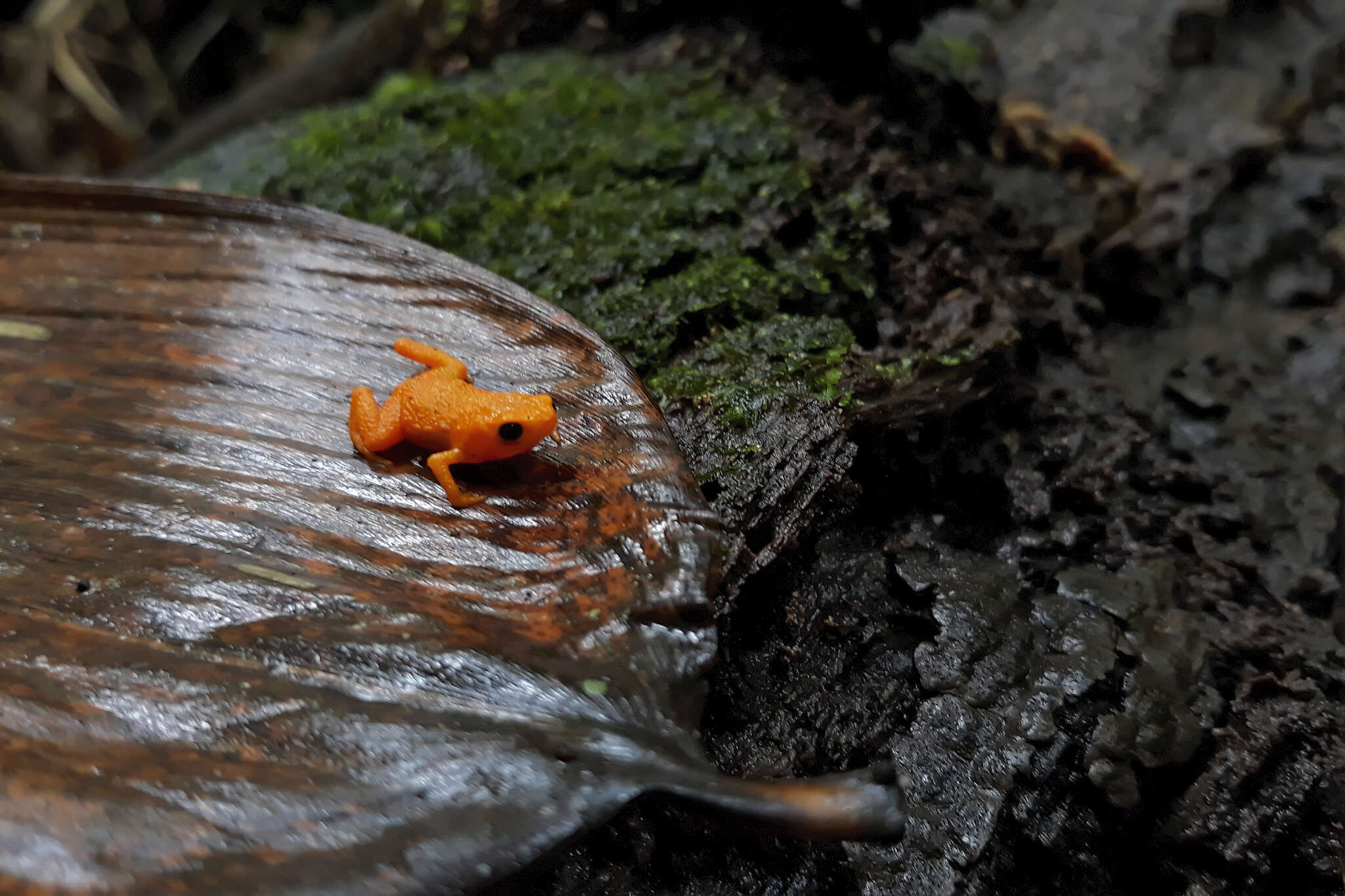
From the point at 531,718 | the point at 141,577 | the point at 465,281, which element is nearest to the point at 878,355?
the point at 465,281

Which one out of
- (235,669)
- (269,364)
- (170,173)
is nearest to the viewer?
(235,669)

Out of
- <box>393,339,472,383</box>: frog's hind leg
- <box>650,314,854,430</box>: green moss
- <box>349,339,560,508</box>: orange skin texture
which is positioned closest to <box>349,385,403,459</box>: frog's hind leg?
<box>349,339,560,508</box>: orange skin texture

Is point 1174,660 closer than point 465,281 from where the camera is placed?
Yes

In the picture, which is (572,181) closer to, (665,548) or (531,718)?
(665,548)

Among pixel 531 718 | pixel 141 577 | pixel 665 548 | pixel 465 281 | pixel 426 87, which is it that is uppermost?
pixel 426 87

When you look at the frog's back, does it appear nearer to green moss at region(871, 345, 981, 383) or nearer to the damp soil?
the damp soil

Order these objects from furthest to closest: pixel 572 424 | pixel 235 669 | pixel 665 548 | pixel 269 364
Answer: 1. pixel 269 364
2. pixel 572 424
3. pixel 665 548
4. pixel 235 669
